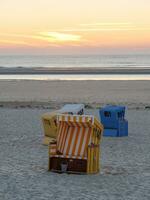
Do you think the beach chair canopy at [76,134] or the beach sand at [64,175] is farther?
the beach chair canopy at [76,134]

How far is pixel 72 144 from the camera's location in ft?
33.7

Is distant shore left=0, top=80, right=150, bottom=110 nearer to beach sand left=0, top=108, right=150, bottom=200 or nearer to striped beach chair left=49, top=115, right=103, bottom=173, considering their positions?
beach sand left=0, top=108, right=150, bottom=200

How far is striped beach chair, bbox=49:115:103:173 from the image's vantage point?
10.1 m

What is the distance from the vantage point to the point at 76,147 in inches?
403

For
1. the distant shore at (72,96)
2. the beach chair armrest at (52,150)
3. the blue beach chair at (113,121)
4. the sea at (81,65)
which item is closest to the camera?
the beach chair armrest at (52,150)

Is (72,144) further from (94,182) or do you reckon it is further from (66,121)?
(94,182)

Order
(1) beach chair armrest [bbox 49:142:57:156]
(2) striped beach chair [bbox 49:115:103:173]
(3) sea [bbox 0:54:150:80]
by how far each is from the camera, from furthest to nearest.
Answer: (3) sea [bbox 0:54:150:80], (1) beach chair armrest [bbox 49:142:57:156], (2) striped beach chair [bbox 49:115:103:173]

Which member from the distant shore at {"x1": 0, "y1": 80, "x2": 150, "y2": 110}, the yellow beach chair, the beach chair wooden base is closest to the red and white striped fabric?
the beach chair wooden base

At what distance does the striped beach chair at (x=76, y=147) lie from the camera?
1012 centimetres

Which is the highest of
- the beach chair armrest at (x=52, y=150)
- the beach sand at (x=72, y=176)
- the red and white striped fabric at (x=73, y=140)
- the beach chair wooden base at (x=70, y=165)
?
the red and white striped fabric at (x=73, y=140)

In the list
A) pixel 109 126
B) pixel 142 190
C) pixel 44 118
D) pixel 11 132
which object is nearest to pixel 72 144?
pixel 142 190

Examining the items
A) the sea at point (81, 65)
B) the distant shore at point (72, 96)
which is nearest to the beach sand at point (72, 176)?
the distant shore at point (72, 96)

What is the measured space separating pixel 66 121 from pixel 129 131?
707 centimetres

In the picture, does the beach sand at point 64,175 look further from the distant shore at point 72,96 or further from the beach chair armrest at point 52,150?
the distant shore at point 72,96
